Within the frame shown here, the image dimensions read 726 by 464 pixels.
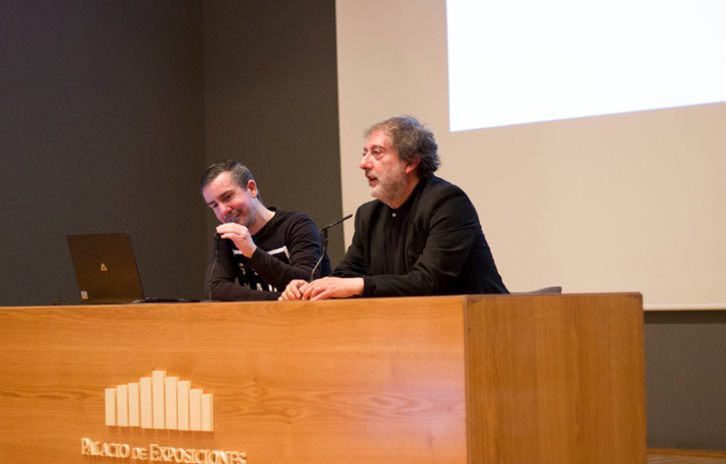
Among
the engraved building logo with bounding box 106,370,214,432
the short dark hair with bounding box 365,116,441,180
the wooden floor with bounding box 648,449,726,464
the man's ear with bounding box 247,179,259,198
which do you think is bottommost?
the wooden floor with bounding box 648,449,726,464

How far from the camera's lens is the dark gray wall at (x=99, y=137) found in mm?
3961

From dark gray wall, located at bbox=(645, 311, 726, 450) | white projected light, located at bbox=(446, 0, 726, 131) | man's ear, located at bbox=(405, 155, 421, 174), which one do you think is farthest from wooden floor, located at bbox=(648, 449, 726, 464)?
man's ear, located at bbox=(405, 155, 421, 174)

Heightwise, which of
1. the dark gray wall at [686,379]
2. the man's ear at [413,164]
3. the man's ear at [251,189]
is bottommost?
the dark gray wall at [686,379]

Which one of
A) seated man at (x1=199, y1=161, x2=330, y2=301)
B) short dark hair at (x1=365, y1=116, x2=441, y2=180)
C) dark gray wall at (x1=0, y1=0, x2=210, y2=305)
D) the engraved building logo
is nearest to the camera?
the engraved building logo

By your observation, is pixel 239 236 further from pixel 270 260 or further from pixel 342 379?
pixel 342 379

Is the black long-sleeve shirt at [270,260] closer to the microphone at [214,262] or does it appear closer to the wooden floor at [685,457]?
the microphone at [214,262]

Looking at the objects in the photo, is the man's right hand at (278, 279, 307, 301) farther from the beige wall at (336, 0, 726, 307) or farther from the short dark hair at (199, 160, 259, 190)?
the beige wall at (336, 0, 726, 307)

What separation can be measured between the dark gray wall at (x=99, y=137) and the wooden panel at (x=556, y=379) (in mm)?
3062

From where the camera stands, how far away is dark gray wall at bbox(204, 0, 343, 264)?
4.64 metres

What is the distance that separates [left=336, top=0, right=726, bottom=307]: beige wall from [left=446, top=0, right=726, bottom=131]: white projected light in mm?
60

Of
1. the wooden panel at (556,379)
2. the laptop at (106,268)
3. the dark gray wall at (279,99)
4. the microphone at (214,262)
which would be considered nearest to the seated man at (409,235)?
the wooden panel at (556,379)

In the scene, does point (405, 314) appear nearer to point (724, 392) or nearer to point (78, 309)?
point (78, 309)

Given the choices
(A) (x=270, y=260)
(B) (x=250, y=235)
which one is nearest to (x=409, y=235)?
(A) (x=270, y=260)

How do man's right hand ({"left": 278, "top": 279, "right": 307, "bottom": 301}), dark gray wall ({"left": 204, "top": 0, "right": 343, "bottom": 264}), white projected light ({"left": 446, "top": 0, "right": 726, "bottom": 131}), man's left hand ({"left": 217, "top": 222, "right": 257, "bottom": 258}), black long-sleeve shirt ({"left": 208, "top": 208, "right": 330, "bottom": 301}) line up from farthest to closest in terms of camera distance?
dark gray wall ({"left": 204, "top": 0, "right": 343, "bottom": 264}), white projected light ({"left": 446, "top": 0, "right": 726, "bottom": 131}), black long-sleeve shirt ({"left": 208, "top": 208, "right": 330, "bottom": 301}), man's left hand ({"left": 217, "top": 222, "right": 257, "bottom": 258}), man's right hand ({"left": 278, "top": 279, "right": 307, "bottom": 301})
